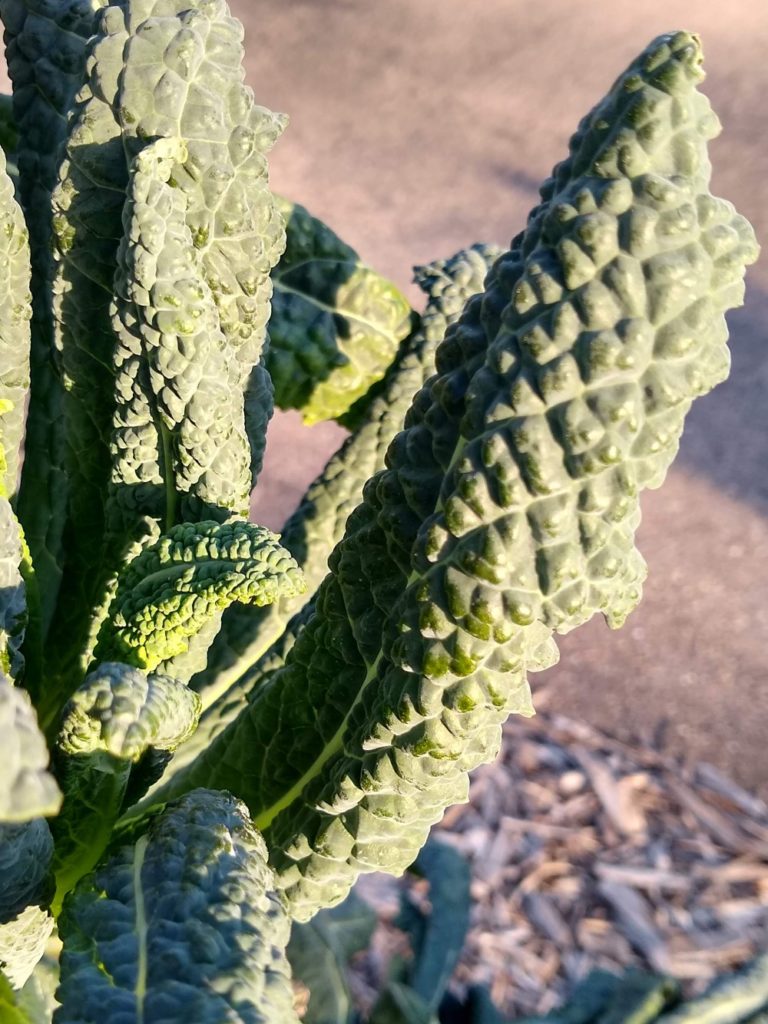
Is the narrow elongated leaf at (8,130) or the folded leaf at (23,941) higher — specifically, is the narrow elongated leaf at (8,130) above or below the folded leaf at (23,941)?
above

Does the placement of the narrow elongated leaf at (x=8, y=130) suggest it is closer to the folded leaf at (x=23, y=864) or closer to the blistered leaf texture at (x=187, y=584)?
the blistered leaf texture at (x=187, y=584)

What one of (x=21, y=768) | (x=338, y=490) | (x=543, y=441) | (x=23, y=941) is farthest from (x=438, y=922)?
(x=21, y=768)

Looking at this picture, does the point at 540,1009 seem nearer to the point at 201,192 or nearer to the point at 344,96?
the point at 201,192

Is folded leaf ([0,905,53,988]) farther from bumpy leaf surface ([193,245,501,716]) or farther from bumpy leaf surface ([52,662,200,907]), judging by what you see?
bumpy leaf surface ([193,245,501,716])

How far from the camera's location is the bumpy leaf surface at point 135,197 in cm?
100

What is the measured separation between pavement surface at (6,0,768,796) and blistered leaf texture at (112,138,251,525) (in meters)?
2.32

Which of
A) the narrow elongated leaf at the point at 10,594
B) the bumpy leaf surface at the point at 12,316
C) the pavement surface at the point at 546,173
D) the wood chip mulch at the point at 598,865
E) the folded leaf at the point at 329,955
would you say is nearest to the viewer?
the narrow elongated leaf at the point at 10,594

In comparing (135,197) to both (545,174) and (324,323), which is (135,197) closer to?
(324,323)

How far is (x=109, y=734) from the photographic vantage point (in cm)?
83

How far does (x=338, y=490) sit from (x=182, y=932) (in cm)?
76

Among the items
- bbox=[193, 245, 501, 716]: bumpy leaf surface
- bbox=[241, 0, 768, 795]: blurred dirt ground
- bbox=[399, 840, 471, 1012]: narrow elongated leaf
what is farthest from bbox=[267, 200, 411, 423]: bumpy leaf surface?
bbox=[241, 0, 768, 795]: blurred dirt ground

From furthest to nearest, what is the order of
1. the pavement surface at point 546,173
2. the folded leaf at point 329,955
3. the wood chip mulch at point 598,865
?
the pavement surface at point 546,173 < the wood chip mulch at point 598,865 < the folded leaf at point 329,955

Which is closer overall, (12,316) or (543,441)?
(543,441)

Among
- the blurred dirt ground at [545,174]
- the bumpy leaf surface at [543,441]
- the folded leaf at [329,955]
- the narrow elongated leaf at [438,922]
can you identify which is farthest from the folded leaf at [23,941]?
the blurred dirt ground at [545,174]
